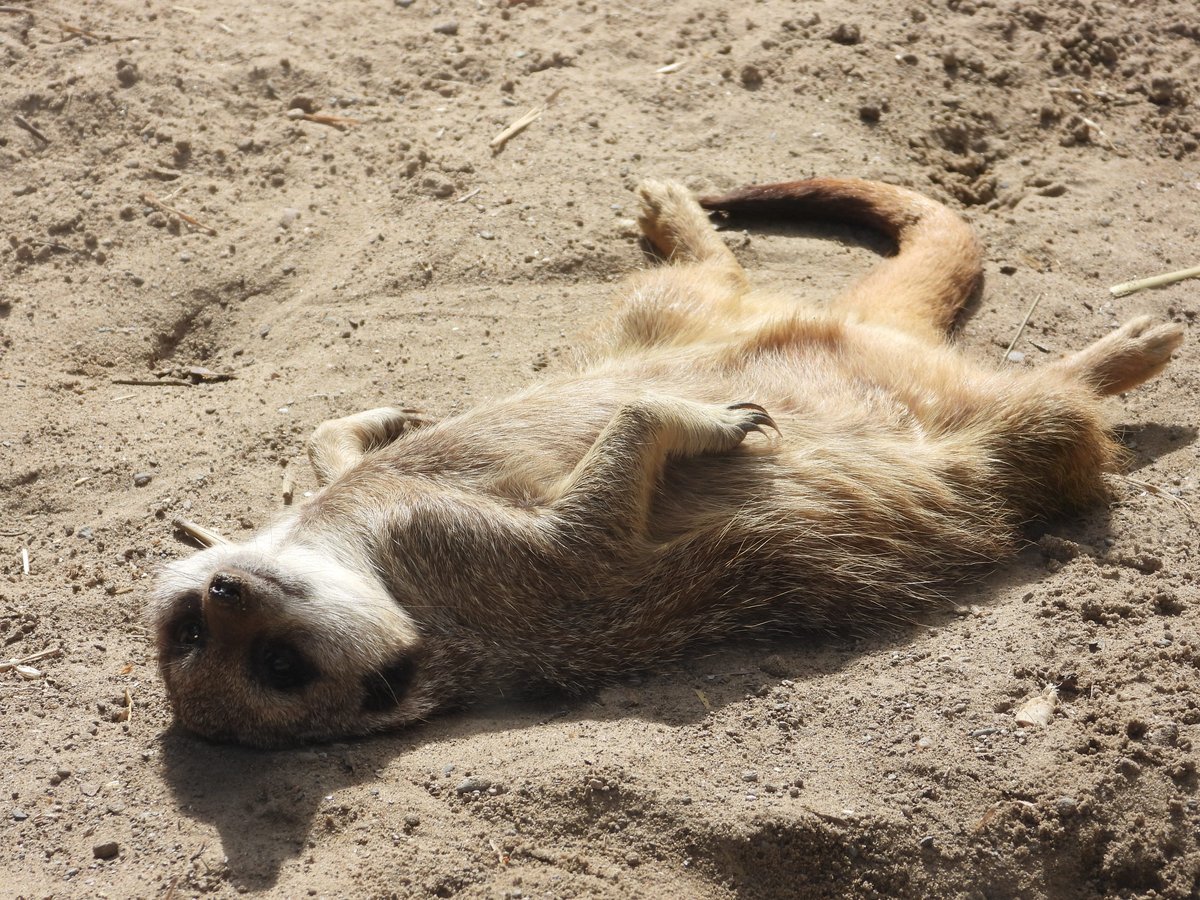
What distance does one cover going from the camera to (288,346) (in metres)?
5.35

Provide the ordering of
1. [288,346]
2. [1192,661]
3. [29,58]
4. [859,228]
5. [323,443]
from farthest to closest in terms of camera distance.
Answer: [29,58] → [859,228] → [288,346] → [323,443] → [1192,661]

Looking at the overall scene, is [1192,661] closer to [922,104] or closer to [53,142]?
[922,104]

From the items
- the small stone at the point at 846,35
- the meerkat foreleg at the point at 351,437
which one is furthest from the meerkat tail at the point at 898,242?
the meerkat foreleg at the point at 351,437

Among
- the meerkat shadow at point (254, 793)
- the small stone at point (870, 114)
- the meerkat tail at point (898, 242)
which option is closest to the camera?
the meerkat shadow at point (254, 793)

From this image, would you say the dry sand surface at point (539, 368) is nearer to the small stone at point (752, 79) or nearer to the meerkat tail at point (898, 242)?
the small stone at point (752, 79)

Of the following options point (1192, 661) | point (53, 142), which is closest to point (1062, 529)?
point (1192, 661)

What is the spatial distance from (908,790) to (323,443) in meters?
2.53

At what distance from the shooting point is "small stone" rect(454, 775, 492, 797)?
331cm

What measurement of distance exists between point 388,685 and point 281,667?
33cm

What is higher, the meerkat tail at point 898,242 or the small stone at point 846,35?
the small stone at point 846,35

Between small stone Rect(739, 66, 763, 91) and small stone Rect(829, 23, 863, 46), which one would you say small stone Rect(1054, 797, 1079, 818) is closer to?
small stone Rect(739, 66, 763, 91)

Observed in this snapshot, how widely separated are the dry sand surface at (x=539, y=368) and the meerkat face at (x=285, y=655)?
0.12m

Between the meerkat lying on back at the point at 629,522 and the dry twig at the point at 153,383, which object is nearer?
the meerkat lying on back at the point at 629,522

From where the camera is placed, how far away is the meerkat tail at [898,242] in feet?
16.4
